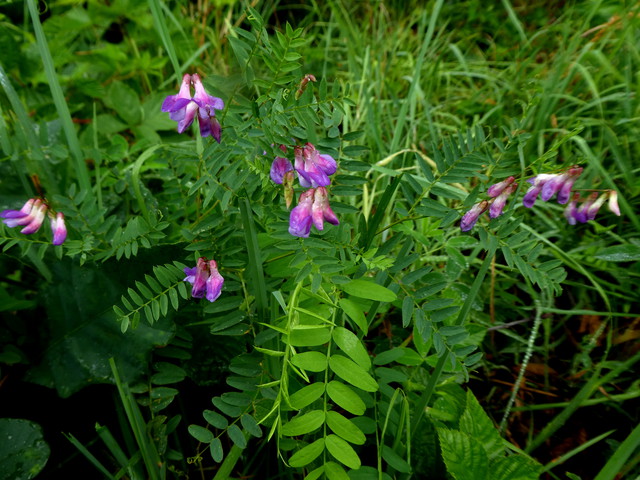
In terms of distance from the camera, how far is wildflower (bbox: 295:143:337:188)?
867 millimetres

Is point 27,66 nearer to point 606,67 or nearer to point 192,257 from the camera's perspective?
point 192,257

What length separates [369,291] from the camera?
916mm

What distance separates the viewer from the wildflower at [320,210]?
2.79ft

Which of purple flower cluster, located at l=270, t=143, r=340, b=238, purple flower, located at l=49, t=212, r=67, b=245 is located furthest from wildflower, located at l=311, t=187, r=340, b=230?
purple flower, located at l=49, t=212, r=67, b=245

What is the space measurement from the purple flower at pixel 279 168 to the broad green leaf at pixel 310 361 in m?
0.31

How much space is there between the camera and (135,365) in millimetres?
1080

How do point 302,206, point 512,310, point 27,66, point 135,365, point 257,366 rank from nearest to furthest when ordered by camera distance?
point 302,206 → point 257,366 → point 135,365 → point 512,310 → point 27,66

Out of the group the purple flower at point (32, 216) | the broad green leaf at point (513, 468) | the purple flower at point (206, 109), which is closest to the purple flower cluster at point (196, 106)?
the purple flower at point (206, 109)

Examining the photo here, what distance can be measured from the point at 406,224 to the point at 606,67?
1301mm

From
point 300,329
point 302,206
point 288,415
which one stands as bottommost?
point 288,415

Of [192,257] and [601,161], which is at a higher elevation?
[192,257]

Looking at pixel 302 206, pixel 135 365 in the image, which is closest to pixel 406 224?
pixel 302 206

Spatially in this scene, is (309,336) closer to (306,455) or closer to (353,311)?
(353,311)

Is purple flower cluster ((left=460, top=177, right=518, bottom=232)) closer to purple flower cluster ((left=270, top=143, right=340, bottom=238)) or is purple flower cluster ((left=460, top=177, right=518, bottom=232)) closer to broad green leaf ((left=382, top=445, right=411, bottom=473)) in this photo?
purple flower cluster ((left=270, top=143, right=340, bottom=238))
